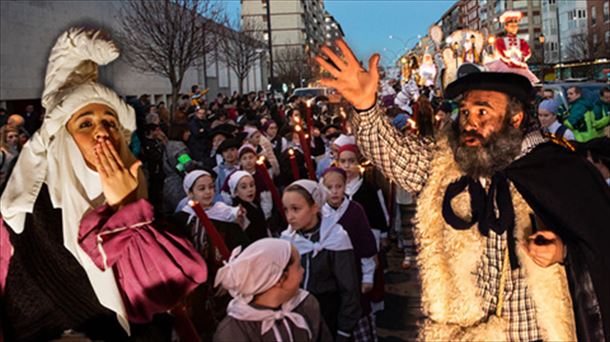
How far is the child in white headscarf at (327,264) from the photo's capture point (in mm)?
5055

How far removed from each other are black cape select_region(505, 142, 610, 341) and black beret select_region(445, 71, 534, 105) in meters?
0.39

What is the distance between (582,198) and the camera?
336 centimetres

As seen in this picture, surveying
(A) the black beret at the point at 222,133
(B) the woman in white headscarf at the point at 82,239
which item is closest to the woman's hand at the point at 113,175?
(B) the woman in white headscarf at the point at 82,239

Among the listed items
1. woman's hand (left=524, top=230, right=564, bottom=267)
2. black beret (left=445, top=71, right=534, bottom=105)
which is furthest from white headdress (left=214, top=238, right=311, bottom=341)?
black beret (left=445, top=71, right=534, bottom=105)

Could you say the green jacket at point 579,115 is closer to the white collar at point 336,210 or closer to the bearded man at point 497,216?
the white collar at point 336,210

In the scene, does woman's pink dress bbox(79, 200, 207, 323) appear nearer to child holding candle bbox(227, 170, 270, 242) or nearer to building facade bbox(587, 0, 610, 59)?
child holding candle bbox(227, 170, 270, 242)

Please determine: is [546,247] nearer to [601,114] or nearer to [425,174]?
[425,174]

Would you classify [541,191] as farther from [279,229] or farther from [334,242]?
[279,229]

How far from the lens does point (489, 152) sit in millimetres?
3523

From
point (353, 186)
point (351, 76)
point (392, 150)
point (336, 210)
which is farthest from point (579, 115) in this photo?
point (351, 76)

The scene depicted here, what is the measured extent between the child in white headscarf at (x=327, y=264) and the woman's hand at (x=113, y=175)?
2582 millimetres

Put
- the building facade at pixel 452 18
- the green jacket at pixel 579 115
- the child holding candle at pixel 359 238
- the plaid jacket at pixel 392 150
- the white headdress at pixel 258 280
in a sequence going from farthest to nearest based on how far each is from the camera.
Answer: the building facade at pixel 452 18, the green jacket at pixel 579 115, the child holding candle at pixel 359 238, the plaid jacket at pixel 392 150, the white headdress at pixel 258 280

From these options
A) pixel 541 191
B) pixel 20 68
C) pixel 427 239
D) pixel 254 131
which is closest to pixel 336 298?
pixel 427 239

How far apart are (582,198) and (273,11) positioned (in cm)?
11204
